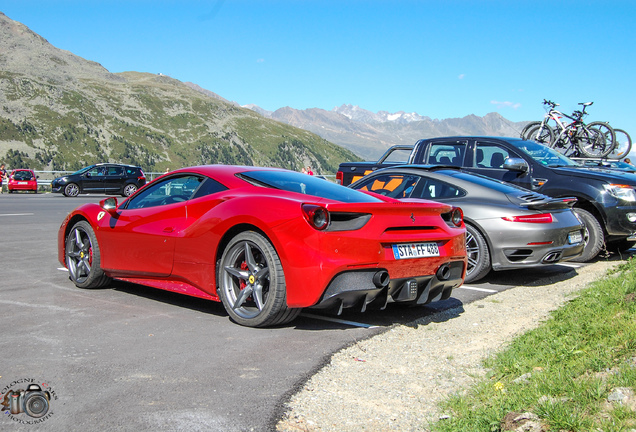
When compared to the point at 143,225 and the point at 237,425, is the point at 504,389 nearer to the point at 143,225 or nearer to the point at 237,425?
the point at 237,425

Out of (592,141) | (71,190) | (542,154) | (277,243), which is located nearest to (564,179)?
(542,154)

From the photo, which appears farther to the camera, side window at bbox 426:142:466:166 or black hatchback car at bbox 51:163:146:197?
black hatchback car at bbox 51:163:146:197

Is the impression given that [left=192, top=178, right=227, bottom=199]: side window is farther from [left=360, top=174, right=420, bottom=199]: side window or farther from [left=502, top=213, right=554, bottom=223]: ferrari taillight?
[left=502, top=213, right=554, bottom=223]: ferrari taillight

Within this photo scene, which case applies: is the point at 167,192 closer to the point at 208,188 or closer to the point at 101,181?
the point at 208,188

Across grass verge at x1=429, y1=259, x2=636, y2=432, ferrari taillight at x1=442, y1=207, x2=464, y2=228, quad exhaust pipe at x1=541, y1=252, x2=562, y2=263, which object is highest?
ferrari taillight at x1=442, y1=207, x2=464, y2=228

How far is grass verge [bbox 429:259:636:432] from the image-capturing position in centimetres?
273

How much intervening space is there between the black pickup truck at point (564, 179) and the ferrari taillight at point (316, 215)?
4.78 m

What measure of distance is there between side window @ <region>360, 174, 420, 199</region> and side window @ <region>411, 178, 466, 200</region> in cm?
9

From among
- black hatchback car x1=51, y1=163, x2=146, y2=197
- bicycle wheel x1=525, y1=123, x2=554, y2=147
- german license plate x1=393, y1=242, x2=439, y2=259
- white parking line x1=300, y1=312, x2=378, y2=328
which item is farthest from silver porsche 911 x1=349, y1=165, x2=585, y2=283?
black hatchback car x1=51, y1=163, x2=146, y2=197

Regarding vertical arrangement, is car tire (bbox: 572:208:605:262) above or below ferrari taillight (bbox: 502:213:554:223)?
below

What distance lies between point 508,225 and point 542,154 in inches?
124

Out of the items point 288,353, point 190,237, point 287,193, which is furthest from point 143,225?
point 288,353

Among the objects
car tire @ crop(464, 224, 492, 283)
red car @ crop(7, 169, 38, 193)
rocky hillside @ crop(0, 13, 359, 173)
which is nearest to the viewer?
car tire @ crop(464, 224, 492, 283)

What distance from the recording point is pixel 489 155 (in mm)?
9562
